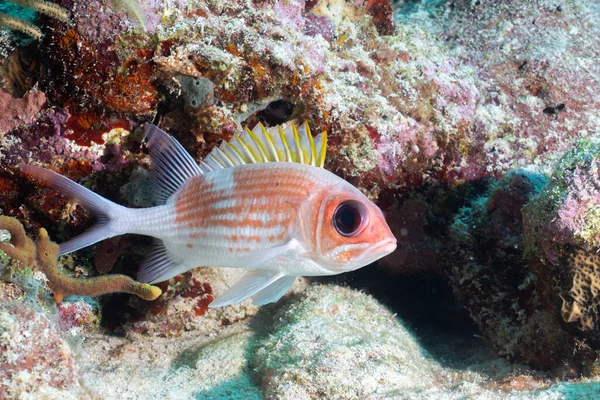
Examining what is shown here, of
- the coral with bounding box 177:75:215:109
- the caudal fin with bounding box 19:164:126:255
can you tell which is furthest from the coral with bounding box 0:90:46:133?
the coral with bounding box 177:75:215:109

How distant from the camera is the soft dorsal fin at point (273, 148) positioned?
292 centimetres

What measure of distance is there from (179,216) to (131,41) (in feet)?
4.48

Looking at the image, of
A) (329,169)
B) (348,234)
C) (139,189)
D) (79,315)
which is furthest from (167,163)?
(79,315)

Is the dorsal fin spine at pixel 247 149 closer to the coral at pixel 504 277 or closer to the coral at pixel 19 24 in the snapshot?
the coral at pixel 19 24

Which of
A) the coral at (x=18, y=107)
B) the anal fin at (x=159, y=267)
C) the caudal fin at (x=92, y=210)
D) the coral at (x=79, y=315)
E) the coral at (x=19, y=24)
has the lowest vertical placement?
the coral at (x=79, y=315)

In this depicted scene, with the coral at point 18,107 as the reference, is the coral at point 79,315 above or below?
below

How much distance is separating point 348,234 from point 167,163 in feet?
4.77

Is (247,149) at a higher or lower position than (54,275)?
higher

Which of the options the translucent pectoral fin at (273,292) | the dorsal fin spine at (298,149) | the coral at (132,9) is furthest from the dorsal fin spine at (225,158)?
the coral at (132,9)

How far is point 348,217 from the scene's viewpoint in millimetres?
2512

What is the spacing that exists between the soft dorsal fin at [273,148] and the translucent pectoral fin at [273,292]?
0.78 metres

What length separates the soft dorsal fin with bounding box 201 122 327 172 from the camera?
2.92 metres

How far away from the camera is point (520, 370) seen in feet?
13.0

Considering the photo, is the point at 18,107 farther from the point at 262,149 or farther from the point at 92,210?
the point at 262,149
